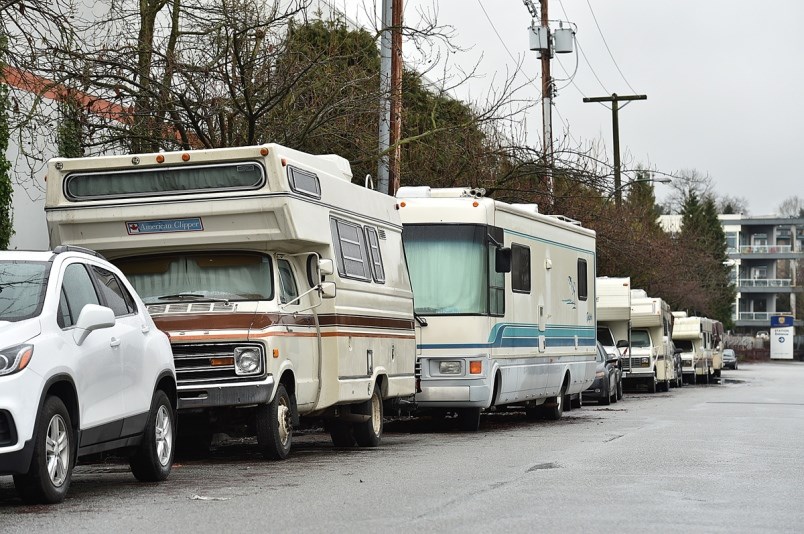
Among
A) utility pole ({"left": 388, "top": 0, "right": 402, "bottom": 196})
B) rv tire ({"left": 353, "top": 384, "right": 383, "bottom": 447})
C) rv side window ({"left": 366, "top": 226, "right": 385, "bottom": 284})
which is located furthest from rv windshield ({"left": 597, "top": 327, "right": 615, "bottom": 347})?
rv tire ({"left": 353, "top": 384, "right": 383, "bottom": 447})

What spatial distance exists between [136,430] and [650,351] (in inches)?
1238

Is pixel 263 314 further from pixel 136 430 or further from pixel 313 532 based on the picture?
pixel 313 532

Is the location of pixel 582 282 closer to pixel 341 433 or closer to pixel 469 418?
pixel 469 418

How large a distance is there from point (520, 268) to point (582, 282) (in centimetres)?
442

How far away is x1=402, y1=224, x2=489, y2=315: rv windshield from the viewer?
19.9 m

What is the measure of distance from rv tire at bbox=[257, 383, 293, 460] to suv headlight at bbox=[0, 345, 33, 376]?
4.43m

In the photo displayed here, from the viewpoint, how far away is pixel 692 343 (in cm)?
5312

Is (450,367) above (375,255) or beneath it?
beneath

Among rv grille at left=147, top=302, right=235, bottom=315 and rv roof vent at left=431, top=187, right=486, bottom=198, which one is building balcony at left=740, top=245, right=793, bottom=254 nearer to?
rv roof vent at left=431, top=187, right=486, bottom=198

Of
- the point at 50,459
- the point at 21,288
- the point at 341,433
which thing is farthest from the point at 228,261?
the point at 50,459

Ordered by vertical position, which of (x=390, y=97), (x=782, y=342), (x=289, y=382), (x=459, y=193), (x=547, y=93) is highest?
(x=547, y=93)

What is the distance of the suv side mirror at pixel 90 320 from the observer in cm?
1055

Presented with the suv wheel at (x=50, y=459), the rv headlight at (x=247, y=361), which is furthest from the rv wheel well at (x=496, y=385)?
the suv wheel at (x=50, y=459)

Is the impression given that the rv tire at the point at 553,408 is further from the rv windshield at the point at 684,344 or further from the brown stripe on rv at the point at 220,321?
the rv windshield at the point at 684,344
